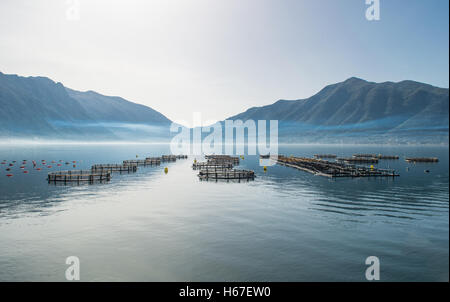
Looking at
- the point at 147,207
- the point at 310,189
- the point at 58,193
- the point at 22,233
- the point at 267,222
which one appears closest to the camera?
the point at 22,233

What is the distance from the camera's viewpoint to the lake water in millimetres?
23906

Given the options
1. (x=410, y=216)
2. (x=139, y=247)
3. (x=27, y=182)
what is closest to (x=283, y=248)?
(x=139, y=247)

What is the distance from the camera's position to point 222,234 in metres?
32.8

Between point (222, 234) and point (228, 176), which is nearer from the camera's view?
point (222, 234)

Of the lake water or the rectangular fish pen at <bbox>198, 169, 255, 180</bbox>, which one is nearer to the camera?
the lake water

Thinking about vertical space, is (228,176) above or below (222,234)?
above

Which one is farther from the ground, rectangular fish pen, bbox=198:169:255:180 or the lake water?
rectangular fish pen, bbox=198:169:255:180

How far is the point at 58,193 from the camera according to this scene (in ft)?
188

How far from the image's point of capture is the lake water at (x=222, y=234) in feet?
78.4

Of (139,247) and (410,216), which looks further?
(410,216)

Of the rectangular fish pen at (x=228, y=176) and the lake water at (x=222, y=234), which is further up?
the rectangular fish pen at (x=228, y=176)

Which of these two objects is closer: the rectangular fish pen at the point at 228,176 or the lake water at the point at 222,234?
the lake water at the point at 222,234
